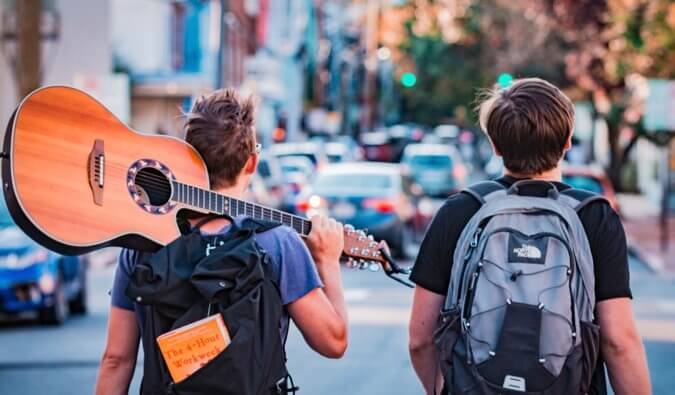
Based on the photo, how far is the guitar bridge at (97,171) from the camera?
3750 mm

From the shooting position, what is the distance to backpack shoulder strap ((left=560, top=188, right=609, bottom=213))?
4031 millimetres

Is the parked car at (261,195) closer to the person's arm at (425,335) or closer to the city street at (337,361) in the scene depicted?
the city street at (337,361)

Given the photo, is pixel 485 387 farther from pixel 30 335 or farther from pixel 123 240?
pixel 30 335

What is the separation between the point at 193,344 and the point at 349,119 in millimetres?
79007

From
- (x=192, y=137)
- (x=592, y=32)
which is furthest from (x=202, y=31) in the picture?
(x=192, y=137)

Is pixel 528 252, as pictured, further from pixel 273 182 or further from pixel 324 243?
pixel 273 182

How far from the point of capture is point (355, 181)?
2194 cm

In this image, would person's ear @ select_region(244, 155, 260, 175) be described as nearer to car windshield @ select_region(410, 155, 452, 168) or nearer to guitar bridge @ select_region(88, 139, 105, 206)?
guitar bridge @ select_region(88, 139, 105, 206)

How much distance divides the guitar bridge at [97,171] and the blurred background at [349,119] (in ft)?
2.37

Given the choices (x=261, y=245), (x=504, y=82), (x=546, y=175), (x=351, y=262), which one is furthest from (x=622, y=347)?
(x=504, y=82)

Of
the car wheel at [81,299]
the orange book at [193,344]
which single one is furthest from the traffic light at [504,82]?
the car wheel at [81,299]

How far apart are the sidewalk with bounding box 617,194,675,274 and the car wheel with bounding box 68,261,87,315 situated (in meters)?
9.68

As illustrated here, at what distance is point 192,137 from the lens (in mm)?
4078

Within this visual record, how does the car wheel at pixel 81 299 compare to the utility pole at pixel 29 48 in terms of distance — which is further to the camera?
the utility pole at pixel 29 48
